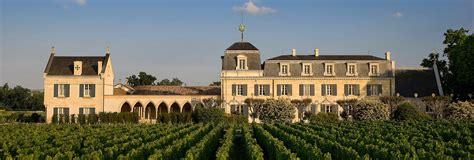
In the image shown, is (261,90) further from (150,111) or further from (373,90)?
(150,111)

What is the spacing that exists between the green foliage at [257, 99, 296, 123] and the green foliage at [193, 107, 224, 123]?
11.4ft

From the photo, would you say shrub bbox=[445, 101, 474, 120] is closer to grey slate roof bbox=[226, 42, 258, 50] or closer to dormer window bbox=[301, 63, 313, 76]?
dormer window bbox=[301, 63, 313, 76]

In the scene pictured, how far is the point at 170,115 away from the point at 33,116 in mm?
16347

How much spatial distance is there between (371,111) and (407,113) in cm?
301

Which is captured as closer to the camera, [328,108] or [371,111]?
[371,111]

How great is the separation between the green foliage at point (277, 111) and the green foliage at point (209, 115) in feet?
11.4

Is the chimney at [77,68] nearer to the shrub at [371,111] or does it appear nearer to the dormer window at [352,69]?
the dormer window at [352,69]

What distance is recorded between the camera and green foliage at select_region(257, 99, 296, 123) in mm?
50656

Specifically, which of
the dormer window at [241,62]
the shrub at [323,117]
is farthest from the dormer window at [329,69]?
the dormer window at [241,62]

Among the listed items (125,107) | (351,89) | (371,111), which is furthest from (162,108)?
(371,111)

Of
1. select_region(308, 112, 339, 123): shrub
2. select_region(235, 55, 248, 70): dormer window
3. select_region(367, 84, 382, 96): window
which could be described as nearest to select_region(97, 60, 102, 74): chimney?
select_region(235, 55, 248, 70): dormer window

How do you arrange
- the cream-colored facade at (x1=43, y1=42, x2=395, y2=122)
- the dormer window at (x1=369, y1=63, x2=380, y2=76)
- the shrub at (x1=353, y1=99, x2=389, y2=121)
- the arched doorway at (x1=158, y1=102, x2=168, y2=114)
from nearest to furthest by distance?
1. the shrub at (x1=353, y1=99, x2=389, y2=121)
2. the cream-colored facade at (x1=43, y1=42, x2=395, y2=122)
3. the dormer window at (x1=369, y1=63, x2=380, y2=76)
4. the arched doorway at (x1=158, y1=102, x2=168, y2=114)

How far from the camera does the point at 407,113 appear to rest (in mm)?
49812

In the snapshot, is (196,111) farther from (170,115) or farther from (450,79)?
(450,79)
